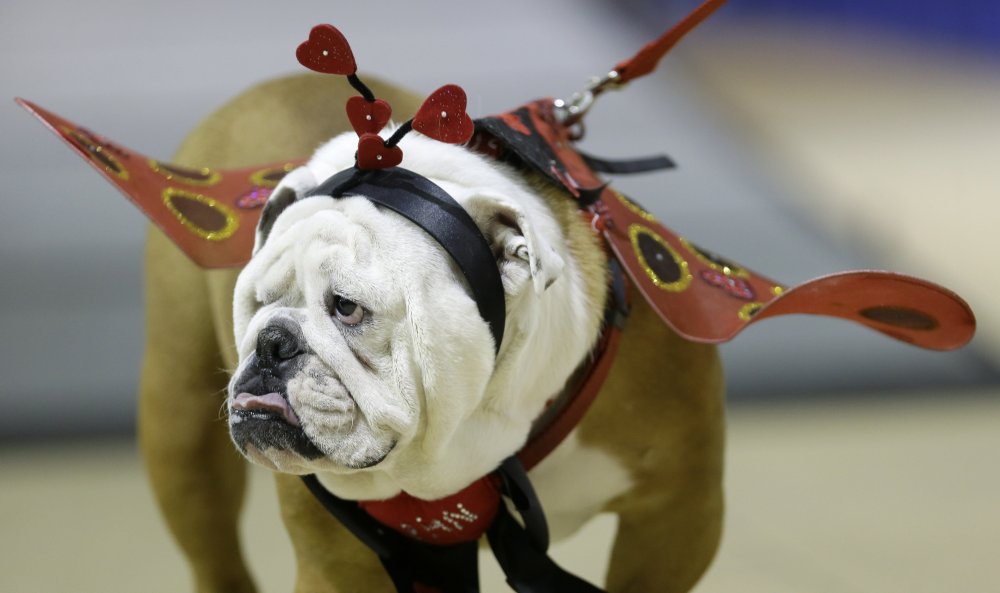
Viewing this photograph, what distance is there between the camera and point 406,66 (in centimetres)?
366

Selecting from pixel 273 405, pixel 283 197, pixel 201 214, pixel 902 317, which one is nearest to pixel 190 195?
pixel 201 214

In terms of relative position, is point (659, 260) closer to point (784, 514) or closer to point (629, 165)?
point (629, 165)

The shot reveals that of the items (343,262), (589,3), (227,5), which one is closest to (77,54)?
(227,5)

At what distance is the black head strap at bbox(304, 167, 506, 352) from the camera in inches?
48.6

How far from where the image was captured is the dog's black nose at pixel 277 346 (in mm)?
1218

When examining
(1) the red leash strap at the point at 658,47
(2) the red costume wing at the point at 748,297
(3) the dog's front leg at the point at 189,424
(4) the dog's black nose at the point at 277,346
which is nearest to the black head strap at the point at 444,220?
(4) the dog's black nose at the point at 277,346

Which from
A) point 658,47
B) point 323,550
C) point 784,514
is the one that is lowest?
point 784,514

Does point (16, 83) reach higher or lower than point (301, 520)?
lower

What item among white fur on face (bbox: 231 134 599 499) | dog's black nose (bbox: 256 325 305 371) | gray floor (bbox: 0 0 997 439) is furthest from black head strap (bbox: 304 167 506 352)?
gray floor (bbox: 0 0 997 439)

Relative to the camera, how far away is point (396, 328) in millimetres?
1216

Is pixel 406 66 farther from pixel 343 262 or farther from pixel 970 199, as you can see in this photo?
pixel 343 262

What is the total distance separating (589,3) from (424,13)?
54 cm

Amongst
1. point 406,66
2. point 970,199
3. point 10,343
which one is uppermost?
point 406,66

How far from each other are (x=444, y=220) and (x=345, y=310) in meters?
0.14
